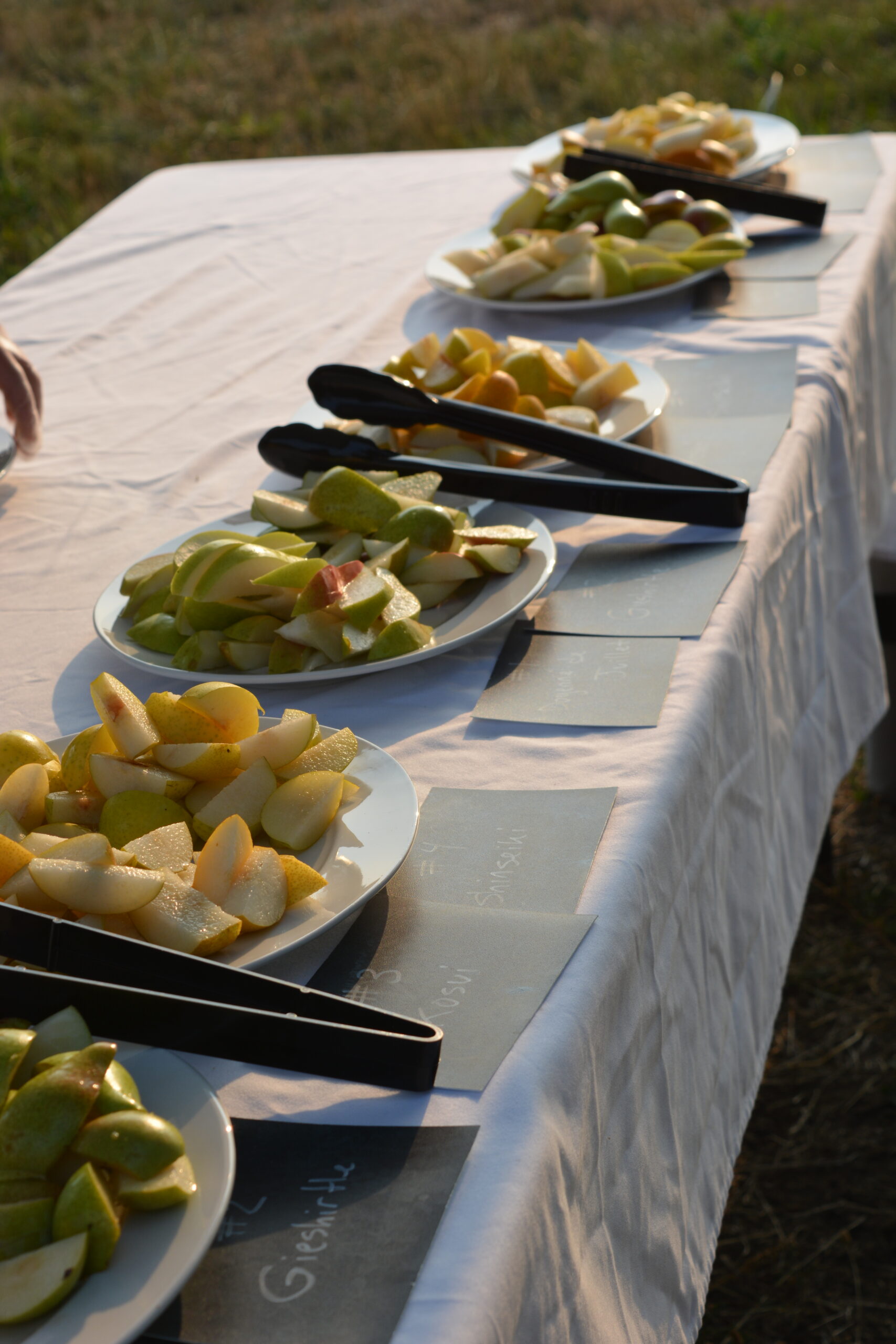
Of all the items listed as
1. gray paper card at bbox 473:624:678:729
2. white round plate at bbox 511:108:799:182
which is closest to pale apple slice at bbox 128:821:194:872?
gray paper card at bbox 473:624:678:729

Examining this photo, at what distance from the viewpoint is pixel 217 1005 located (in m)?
0.45

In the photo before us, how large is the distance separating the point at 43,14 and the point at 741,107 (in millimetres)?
4415

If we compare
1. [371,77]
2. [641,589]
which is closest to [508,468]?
→ [641,589]

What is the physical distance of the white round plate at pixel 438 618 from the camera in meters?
0.74

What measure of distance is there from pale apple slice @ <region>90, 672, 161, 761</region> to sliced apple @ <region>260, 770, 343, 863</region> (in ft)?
0.23

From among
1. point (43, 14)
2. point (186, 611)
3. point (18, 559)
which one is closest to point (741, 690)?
point (186, 611)

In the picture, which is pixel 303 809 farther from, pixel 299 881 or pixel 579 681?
pixel 579 681

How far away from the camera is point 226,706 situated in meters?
0.62

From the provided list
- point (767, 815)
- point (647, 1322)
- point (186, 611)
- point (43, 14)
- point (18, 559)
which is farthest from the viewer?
point (43, 14)

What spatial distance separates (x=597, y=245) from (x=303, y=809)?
37.9 inches

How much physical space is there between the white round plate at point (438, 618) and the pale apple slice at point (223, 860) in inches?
7.8

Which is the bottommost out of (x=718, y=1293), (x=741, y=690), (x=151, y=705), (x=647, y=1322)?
(x=718, y=1293)

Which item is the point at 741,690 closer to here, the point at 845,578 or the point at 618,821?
the point at 618,821

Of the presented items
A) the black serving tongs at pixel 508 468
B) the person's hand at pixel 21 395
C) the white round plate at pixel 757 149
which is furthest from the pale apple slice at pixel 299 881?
the white round plate at pixel 757 149
